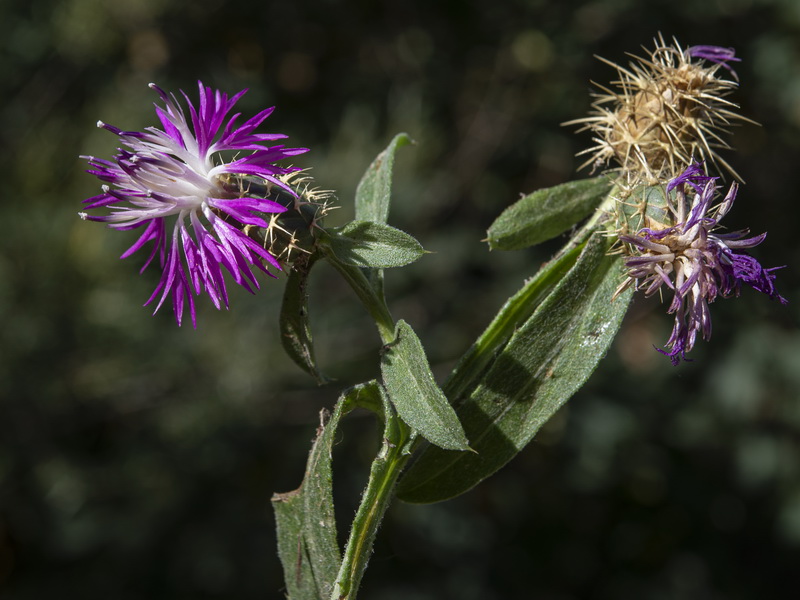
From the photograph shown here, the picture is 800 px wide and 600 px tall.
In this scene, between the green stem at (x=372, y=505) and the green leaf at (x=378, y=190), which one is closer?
the green stem at (x=372, y=505)

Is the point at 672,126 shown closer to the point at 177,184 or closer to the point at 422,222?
the point at 177,184

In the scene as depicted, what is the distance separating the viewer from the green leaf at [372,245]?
1.21m

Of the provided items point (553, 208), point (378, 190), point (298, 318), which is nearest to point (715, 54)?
point (553, 208)

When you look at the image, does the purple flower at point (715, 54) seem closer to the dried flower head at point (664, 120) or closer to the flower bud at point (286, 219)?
the dried flower head at point (664, 120)

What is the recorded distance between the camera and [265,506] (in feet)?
12.6

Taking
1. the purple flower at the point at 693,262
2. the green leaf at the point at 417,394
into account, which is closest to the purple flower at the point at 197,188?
the green leaf at the point at 417,394

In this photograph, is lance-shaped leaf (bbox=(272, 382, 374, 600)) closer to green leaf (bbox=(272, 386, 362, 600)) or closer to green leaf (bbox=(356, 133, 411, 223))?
green leaf (bbox=(272, 386, 362, 600))

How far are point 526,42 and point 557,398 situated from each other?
3.61 meters

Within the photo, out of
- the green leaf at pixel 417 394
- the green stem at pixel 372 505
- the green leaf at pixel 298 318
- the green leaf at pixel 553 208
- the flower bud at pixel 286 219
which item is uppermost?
the flower bud at pixel 286 219

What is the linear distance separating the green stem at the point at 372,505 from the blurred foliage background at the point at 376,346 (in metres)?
2.42

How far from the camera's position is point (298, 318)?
4.44 feet

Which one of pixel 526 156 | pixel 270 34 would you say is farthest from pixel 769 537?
pixel 270 34

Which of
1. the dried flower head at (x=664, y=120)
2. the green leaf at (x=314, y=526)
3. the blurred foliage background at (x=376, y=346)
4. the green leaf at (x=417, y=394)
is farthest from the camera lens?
the blurred foliage background at (x=376, y=346)

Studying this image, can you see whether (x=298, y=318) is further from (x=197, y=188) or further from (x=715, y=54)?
(x=715, y=54)
